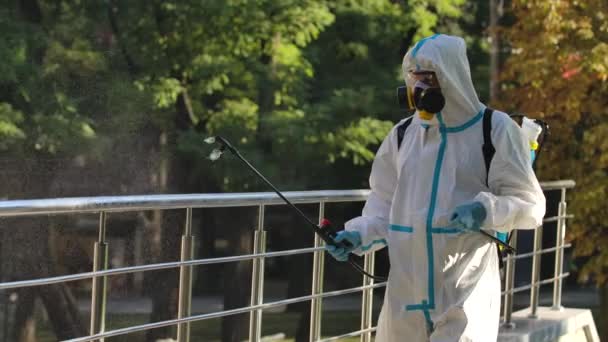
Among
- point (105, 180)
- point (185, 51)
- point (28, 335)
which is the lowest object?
point (28, 335)

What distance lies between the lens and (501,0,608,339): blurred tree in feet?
36.8

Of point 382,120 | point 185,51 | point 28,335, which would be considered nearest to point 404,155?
point 185,51

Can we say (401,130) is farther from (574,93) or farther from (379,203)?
(574,93)

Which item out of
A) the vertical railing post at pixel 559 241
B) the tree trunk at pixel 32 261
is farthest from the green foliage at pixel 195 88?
the vertical railing post at pixel 559 241

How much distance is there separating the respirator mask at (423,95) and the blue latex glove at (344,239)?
442 mm

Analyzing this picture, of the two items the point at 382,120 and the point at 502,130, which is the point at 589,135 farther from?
the point at 502,130

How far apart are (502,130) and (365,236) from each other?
0.57m

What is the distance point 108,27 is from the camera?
537 inches

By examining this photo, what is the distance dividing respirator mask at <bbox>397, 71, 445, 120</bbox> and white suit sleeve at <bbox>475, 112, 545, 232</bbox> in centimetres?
19

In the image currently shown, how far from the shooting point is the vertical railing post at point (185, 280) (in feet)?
15.1

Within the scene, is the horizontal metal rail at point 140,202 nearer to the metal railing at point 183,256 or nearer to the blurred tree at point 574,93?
the metal railing at point 183,256

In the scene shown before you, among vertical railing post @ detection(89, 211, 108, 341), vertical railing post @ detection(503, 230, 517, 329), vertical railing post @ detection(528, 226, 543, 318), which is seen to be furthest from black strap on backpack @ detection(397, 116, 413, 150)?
vertical railing post @ detection(528, 226, 543, 318)

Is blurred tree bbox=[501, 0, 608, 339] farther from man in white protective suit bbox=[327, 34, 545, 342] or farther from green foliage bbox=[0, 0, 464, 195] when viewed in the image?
man in white protective suit bbox=[327, 34, 545, 342]

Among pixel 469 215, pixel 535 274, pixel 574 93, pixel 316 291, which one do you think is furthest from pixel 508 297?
pixel 574 93
